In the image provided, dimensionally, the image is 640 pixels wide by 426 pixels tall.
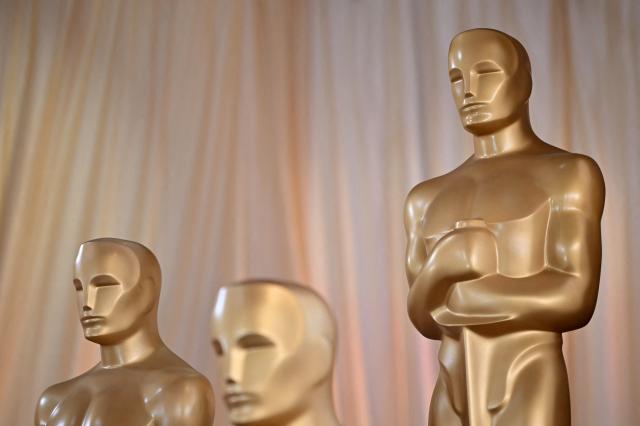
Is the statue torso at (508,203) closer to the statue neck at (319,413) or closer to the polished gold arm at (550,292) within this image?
the polished gold arm at (550,292)

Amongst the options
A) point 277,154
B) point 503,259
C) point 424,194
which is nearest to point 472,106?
point 424,194

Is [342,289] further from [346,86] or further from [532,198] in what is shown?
[532,198]

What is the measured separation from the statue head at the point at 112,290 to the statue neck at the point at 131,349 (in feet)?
0.06

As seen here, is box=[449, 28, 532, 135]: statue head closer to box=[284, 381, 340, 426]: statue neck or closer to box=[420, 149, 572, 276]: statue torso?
box=[420, 149, 572, 276]: statue torso

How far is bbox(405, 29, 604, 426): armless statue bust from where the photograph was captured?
9.09 ft

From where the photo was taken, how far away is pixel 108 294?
3.24 m

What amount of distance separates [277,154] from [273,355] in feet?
8.66

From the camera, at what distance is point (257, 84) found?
5.11 metres

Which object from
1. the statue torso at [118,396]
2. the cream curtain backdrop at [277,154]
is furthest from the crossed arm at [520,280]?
the cream curtain backdrop at [277,154]

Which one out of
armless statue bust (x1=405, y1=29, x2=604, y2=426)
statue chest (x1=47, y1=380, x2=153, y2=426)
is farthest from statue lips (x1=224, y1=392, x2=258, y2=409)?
statue chest (x1=47, y1=380, x2=153, y2=426)

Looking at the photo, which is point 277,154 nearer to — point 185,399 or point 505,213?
point 185,399

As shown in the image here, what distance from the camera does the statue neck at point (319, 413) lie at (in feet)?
7.83

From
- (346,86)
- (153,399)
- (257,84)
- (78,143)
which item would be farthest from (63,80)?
(153,399)

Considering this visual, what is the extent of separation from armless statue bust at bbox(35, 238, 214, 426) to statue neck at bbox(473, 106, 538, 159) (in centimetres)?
104
